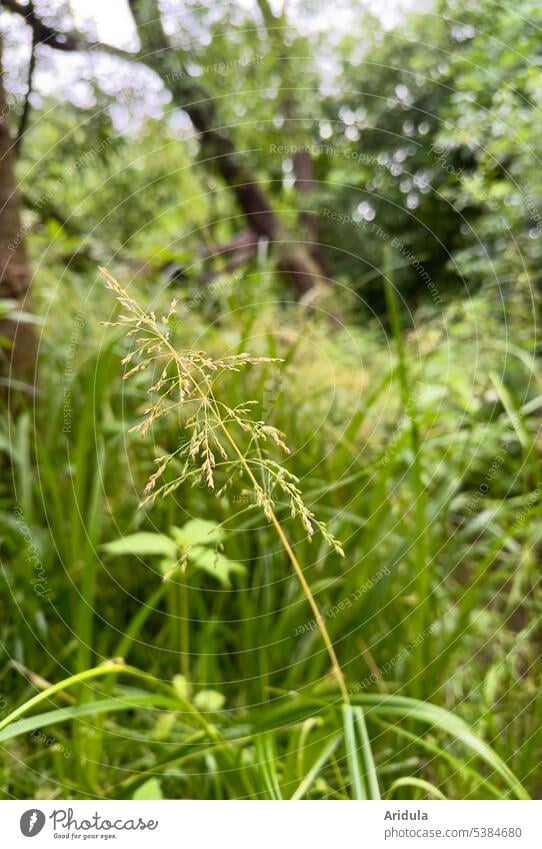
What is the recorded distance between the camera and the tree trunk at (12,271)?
3.39 feet

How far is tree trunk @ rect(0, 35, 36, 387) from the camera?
1033 mm

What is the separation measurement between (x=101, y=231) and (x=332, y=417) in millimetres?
796

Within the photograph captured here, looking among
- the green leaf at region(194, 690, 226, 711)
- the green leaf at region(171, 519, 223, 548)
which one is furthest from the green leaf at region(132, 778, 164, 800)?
the green leaf at region(171, 519, 223, 548)

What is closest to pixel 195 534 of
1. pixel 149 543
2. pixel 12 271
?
pixel 149 543

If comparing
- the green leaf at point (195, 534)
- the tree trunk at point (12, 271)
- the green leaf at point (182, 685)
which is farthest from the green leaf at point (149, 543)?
the tree trunk at point (12, 271)

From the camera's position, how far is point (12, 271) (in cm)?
109
